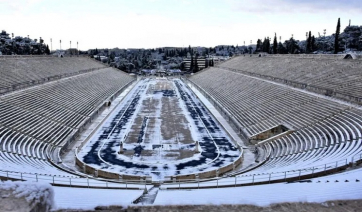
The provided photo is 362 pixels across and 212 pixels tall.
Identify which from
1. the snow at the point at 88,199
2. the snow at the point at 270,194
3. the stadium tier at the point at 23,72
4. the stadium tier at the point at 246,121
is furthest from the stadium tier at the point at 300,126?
the stadium tier at the point at 23,72

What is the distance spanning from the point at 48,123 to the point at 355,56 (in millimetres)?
34223

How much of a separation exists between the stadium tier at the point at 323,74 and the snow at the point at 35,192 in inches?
876

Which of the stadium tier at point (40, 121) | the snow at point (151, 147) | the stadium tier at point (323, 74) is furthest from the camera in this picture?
the stadium tier at point (323, 74)

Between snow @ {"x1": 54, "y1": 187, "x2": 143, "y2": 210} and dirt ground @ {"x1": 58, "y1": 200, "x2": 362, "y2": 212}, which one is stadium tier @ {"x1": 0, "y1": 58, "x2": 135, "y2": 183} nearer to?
snow @ {"x1": 54, "y1": 187, "x2": 143, "y2": 210}

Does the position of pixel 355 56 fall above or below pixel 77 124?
above

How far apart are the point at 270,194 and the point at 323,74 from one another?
2935 centimetres

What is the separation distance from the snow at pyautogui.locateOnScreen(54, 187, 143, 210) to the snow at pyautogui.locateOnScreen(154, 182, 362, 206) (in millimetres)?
985

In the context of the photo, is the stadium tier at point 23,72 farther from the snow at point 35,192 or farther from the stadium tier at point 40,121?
the snow at point 35,192

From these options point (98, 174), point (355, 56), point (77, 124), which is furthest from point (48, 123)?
point (355, 56)

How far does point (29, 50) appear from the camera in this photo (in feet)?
320

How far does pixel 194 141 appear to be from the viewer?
81.4ft

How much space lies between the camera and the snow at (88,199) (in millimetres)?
8133

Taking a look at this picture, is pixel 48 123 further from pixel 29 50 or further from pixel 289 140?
pixel 29 50

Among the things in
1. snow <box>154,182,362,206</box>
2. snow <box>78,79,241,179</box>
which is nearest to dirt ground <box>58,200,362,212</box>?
snow <box>154,182,362,206</box>
